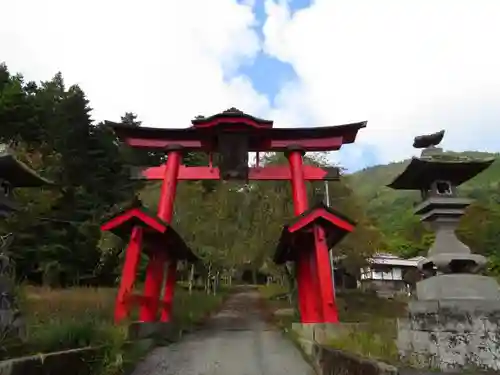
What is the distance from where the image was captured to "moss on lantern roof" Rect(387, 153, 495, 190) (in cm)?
781

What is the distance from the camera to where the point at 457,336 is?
6.25 m

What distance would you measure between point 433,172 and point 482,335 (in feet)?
9.31

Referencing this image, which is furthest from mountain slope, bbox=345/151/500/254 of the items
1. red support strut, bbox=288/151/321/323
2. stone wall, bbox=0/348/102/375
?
stone wall, bbox=0/348/102/375

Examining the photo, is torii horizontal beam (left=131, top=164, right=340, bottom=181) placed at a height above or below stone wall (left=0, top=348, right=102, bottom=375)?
above

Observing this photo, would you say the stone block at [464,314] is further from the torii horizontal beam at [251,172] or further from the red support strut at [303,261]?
the torii horizontal beam at [251,172]

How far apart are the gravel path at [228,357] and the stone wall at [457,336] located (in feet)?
9.31

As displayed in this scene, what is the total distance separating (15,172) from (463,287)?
7351mm

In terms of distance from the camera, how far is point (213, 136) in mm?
12906

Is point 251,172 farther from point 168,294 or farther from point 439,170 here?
point 439,170

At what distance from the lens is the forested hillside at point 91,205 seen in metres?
22.9

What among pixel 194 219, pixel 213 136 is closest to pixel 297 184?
pixel 213 136

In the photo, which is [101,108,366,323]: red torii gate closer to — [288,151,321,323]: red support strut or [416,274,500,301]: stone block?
[288,151,321,323]: red support strut

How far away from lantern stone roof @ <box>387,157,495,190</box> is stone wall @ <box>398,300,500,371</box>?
232cm

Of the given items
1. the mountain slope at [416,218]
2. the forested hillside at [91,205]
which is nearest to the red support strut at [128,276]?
the mountain slope at [416,218]
